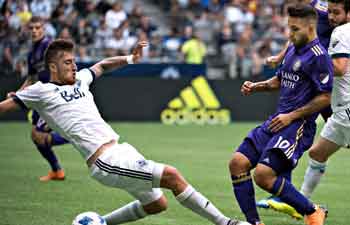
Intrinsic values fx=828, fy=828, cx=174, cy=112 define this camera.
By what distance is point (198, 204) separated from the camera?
713 cm

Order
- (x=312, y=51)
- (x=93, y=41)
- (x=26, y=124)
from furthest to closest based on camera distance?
(x=93, y=41) → (x=26, y=124) → (x=312, y=51)

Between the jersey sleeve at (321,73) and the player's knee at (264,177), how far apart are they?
2.87 feet

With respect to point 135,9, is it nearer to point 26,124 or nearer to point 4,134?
point 26,124

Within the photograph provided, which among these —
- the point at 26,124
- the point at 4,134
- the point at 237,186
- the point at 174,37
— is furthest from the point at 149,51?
the point at 237,186

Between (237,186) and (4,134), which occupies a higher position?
(237,186)

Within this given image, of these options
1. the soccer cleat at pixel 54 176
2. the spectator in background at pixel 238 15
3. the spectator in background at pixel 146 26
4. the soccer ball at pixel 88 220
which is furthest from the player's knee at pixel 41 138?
the spectator in background at pixel 238 15

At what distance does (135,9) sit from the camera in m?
24.5

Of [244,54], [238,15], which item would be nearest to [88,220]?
[244,54]

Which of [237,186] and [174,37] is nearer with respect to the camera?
[237,186]

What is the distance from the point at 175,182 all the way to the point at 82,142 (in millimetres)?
875

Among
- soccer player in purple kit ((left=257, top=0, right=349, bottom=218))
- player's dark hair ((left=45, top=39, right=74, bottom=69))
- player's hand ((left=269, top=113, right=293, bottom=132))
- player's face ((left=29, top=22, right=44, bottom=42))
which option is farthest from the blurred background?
player's hand ((left=269, top=113, right=293, bottom=132))

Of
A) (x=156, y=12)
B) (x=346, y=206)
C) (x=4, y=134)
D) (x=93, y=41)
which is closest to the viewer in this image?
(x=346, y=206)

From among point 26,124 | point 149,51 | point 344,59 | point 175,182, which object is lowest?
point 26,124

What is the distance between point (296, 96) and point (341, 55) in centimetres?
57
